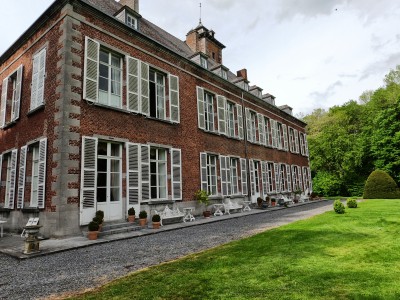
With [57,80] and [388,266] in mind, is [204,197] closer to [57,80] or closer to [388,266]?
[57,80]

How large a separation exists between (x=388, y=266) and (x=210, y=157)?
10586 millimetres

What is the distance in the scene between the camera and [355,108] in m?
33.8

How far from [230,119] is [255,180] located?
433cm

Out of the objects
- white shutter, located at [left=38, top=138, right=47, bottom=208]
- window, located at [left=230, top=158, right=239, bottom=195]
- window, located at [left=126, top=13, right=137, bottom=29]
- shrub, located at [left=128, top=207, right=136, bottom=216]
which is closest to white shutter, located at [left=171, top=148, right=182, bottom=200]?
shrub, located at [left=128, top=207, right=136, bottom=216]

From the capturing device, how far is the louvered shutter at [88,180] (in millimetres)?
7823

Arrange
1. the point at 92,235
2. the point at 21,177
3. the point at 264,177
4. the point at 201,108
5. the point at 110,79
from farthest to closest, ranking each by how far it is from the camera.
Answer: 1. the point at 264,177
2. the point at 201,108
3. the point at 110,79
4. the point at 21,177
5. the point at 92,235

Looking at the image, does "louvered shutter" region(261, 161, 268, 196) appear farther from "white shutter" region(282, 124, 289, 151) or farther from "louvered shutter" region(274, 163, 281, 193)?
"white shutter" region(282, 124, 289, 151)

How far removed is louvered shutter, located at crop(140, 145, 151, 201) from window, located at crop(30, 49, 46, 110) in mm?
3716

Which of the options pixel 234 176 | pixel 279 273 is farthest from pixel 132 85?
pixel 279 273

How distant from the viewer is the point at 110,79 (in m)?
9.55

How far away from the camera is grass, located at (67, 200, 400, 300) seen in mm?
3006

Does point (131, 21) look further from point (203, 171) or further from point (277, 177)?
point (277, 177)

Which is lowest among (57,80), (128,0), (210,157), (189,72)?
(210,157)

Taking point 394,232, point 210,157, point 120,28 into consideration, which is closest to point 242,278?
point 394,232
